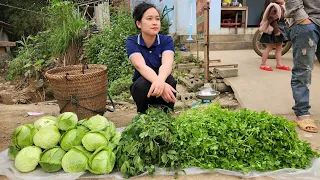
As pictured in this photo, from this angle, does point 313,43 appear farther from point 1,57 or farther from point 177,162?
point 1,57

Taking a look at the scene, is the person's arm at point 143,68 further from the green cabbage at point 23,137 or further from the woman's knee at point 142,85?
the green cabbage at point 23,137

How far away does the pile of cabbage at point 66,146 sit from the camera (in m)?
2.16

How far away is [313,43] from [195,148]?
6.06 feet

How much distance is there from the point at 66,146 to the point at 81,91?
3.97 ft

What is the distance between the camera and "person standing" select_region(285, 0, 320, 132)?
2.91 meters

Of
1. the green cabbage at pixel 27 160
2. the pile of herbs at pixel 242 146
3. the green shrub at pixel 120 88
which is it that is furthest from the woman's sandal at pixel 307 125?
the green shrub at pixel 120 88

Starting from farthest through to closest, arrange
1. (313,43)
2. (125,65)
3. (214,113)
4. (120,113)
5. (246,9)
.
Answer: (246,9), (125,65), (120,113), (313,43), (214,113)

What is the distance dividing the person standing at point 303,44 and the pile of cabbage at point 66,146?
6.71 feet

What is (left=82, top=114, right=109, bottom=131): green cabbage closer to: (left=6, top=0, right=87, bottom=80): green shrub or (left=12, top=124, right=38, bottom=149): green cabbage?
(left=12, top=124, right=38, bottom=149): green cabbage

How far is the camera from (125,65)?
21.7 ft

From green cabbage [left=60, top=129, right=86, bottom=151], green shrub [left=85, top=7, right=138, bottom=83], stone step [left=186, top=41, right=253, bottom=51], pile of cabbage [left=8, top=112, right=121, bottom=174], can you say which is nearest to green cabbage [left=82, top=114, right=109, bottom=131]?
pile of cabbage [left=8, top=112, right=121, bottom=174]

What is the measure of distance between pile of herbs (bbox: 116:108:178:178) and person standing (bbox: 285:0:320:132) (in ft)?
5.50

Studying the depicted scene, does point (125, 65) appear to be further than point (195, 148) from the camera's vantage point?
Yes

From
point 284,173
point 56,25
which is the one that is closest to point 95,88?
point 284,173
